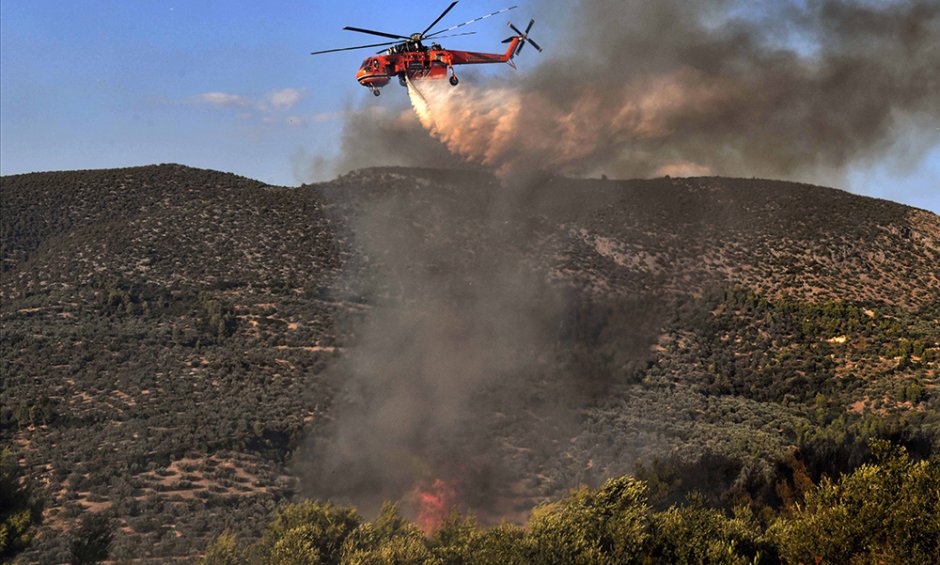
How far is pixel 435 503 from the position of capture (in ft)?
161

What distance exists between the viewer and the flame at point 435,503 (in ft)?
155

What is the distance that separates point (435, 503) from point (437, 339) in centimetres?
2779

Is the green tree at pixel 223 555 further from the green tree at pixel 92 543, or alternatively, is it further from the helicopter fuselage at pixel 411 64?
the helicopter fuselage at pixel 411 64

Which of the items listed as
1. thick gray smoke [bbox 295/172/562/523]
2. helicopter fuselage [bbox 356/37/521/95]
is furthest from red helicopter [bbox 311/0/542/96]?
thick gray smoke [bbox 295/172/562/523]

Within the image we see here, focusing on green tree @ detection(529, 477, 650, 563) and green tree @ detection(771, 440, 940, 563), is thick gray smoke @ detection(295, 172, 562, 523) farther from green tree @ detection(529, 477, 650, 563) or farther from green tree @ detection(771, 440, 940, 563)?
green tree @ detection(771, 440, 940, 563)

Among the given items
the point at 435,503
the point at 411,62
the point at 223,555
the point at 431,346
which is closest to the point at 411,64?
the point at 411,62

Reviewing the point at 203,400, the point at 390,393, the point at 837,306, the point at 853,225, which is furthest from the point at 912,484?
the point at 853,225

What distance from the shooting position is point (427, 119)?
58219 mm

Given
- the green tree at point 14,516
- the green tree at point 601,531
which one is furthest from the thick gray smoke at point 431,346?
the green tree at point 14,516

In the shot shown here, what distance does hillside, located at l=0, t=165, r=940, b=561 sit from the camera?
5131 centimetres

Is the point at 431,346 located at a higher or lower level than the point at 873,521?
higher

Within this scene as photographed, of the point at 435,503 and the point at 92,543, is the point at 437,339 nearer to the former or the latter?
the point at 435,503

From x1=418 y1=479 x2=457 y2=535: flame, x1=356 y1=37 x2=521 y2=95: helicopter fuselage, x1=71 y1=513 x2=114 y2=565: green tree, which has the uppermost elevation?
x1=356 y1=37 x2=521 y2=95: helicopter fuselage

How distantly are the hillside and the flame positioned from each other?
708 millimetres
